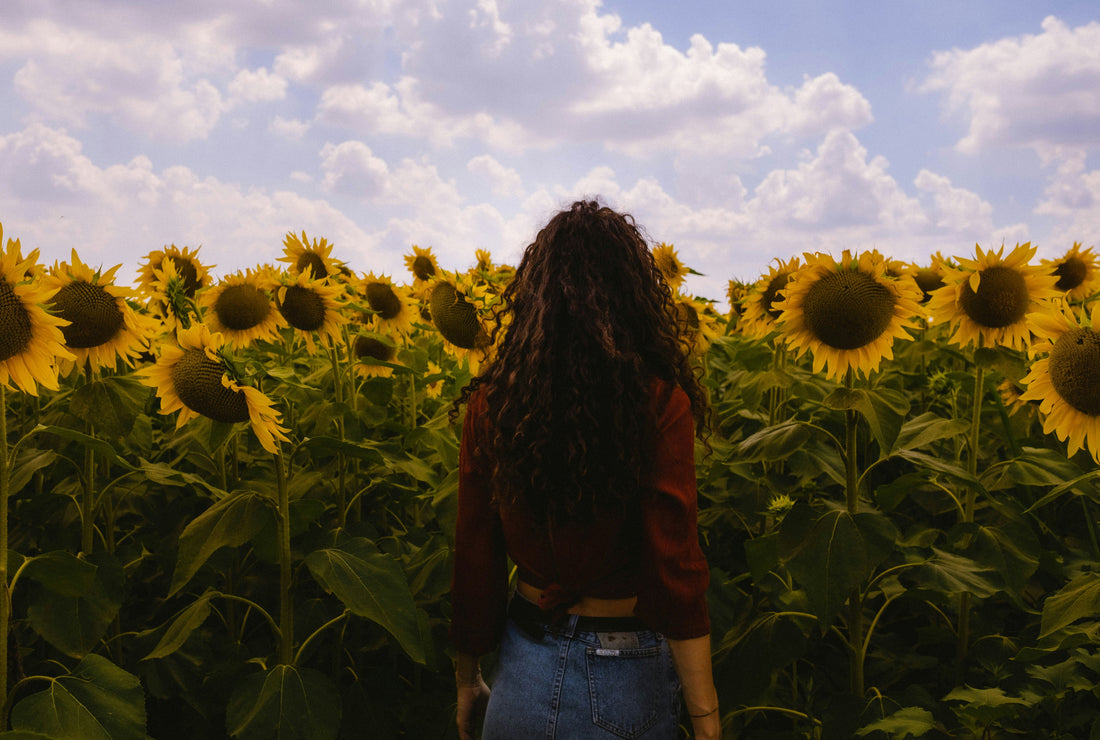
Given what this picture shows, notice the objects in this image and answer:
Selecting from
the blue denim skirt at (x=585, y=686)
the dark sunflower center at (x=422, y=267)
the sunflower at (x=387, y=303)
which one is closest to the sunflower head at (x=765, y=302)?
the sunflower at (x=387, y=303)

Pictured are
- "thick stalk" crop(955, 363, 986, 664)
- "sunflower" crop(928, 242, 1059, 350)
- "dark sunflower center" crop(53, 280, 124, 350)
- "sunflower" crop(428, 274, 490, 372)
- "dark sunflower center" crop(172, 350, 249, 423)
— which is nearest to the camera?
"dark sunflower center" crop(172, 350, 249, 423)

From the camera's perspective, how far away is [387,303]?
169 inches

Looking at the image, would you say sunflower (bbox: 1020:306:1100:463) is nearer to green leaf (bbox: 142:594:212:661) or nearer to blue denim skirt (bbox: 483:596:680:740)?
blue denim skirt (bbox: 483:596:680:740)

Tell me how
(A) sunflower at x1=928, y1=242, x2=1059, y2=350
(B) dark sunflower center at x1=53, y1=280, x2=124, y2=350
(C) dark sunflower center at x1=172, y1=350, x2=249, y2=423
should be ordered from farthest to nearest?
1. (A) sunflower at x1=928, y1=242, x2=1059, y2=350
2. (B) dark sunflower center at x1=53, y1=280, x2=124, y2=350
3. (C) dark sunflower center at x1=172, y1=350, x2=249, y2=423

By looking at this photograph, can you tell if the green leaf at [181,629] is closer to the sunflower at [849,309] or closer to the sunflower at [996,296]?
the sunflower at [849,309]

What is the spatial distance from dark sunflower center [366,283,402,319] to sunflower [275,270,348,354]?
0.79 meters

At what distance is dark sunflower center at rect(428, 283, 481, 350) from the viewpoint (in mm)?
3760

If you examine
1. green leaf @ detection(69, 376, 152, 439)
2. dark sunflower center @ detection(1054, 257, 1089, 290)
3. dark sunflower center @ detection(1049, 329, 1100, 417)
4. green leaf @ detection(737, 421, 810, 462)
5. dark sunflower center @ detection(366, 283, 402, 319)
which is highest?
dark sunflower center @ detection(1054, 257, 1089, 290)

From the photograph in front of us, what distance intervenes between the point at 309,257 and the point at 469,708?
9.03 ft

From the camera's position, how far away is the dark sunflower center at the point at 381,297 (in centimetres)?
429

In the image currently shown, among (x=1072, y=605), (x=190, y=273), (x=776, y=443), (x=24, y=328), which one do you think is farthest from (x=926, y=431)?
(x=190, y=273)

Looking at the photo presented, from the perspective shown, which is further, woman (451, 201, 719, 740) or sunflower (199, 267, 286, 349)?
sunflower (199, 267, 286, 349)

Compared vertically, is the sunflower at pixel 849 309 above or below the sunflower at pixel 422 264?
below

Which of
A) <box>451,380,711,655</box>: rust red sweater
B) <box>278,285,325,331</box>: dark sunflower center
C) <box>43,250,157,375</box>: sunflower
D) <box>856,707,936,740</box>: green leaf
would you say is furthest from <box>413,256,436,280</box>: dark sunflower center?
<box>856,707,936,740</box>: green leaf
